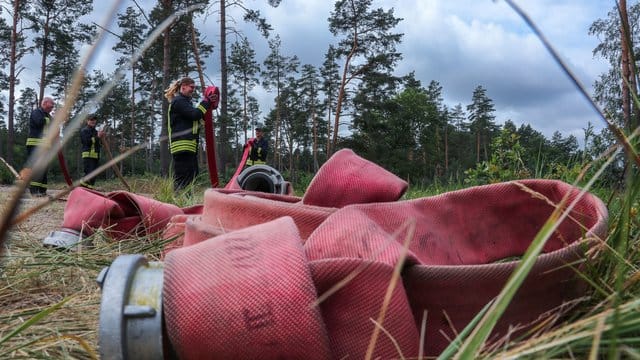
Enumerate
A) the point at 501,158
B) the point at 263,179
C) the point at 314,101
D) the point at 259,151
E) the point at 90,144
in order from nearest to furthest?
the point at 263,179 < the point at 501,158 < the point at 90,144 < the point at 259,151 < the point at 314,101

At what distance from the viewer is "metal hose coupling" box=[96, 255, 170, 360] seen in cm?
74

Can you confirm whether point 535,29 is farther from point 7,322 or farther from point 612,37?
point 612,37

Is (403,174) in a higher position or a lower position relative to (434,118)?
lower

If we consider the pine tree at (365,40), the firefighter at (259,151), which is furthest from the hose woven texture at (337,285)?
the pine tree at (365,40)

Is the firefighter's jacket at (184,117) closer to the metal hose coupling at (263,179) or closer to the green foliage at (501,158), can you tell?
the green foliage at (501,158)

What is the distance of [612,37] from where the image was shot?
21.9m

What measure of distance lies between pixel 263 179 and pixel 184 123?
5156mm

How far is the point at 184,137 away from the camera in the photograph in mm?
7414

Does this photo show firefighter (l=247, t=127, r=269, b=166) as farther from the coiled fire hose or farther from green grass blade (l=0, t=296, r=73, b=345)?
green grass blade (l=0, t=296, r=73, b=345)

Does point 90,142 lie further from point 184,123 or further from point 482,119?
point 482,119

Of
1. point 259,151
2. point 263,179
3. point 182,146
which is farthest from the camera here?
point 259,151

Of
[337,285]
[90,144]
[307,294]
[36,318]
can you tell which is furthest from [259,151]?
[337,285]

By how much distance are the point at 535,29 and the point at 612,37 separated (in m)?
25.5

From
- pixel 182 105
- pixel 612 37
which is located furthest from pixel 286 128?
pixel 182 105
